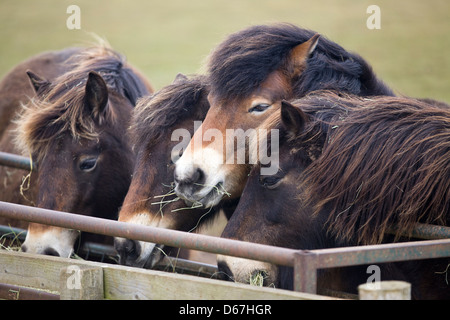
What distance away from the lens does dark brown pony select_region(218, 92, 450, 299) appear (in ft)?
9.61

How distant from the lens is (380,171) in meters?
2.97

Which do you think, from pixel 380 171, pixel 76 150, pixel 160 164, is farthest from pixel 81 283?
pixel 76 150

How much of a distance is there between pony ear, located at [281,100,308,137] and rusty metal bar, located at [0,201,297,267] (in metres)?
0.82

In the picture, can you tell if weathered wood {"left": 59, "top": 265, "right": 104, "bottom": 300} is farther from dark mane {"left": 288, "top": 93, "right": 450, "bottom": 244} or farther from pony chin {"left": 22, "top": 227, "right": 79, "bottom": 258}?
pony chin {"left": 22, "top": 227, "right": 79, "bottom": 258}

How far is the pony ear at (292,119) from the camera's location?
10.1 feet

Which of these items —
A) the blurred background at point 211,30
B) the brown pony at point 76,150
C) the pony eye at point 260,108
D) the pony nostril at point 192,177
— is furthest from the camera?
the blurred background at point 211,30

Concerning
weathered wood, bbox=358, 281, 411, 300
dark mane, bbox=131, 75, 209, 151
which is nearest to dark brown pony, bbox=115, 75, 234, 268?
dark mane, bbox=131, 75, 209, 151

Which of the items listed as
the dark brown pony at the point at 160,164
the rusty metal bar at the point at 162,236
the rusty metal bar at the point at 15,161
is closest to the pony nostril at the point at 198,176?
the dark brown pony at the point at 160,164

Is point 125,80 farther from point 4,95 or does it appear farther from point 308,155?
point 308,155

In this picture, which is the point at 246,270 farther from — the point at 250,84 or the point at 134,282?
the point at 250,84

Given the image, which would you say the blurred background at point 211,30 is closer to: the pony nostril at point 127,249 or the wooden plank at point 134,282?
the pony nostril at point 127,249

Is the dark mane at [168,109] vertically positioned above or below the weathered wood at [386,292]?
above

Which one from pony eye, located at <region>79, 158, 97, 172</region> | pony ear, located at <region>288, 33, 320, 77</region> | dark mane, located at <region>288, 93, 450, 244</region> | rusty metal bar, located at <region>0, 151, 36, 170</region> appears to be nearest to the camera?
dark mane, located at <region>288, 93, 450, 244</region>

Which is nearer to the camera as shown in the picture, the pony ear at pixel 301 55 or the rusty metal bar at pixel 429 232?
the rusty metal bar at pixel 429 232
